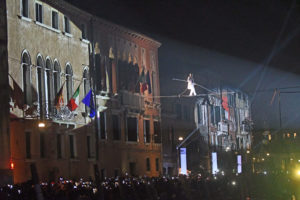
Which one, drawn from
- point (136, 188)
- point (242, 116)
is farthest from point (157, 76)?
point (242, 116)

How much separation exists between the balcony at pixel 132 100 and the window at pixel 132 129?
101cm

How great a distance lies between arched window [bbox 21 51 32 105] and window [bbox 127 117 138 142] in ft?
54.5

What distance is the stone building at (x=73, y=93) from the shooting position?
1518 inches

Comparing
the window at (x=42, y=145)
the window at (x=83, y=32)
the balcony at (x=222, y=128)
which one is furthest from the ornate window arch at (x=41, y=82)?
the balcony at (x=222, y=128)

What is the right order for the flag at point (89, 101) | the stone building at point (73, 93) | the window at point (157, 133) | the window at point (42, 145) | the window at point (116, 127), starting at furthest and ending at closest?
1. the window at point (157, 133)
2. the window at point (116, 127)
3. the flag at point (89, 101)
4. the window at point (42, 145)
5. the stone building at point (73, 93)

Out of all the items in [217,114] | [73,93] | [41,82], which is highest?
[217,114]

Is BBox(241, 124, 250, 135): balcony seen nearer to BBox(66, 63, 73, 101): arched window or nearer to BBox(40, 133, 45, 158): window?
BBox(66, 63, 73, 101): arched window

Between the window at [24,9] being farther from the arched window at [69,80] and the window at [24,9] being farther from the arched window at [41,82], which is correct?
the arched window at [69,80]

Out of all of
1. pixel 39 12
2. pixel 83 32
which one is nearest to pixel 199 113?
pixel 83 32

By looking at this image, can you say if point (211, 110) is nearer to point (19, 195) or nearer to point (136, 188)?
point (136, 188)

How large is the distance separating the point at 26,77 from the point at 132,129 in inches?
714

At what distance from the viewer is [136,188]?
106 feet

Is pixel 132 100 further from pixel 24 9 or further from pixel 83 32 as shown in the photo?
pixel 24 9

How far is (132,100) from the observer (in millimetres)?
56375
